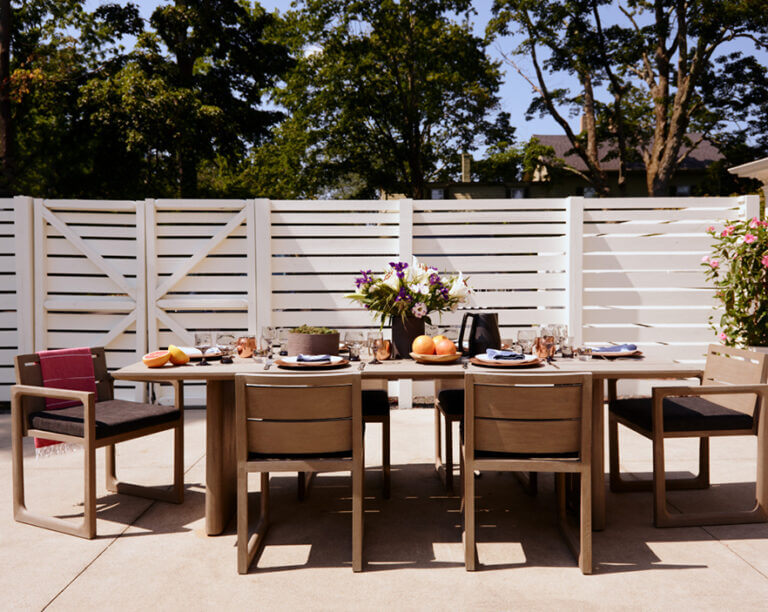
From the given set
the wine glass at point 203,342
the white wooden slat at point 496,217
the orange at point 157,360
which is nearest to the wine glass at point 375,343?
the wine glass at point 203,342

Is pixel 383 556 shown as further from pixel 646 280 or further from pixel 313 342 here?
pixel 646 280

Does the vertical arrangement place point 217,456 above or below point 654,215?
below


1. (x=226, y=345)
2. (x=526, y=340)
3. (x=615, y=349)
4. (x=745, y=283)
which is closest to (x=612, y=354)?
(x=615, y=349)

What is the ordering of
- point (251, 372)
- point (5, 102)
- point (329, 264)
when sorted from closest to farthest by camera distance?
point (251, 372), point (329, 264), point (5, 102)

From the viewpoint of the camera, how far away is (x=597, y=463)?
272 centimetres

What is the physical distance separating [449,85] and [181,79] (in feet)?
23.0

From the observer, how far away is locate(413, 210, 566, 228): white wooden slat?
5.39 m

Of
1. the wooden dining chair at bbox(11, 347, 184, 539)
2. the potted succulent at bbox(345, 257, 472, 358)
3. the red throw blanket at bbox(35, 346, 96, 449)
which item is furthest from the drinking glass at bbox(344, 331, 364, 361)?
the red throw blanket at bbox(35, 346, 96, 449)

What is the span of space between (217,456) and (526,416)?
1.39m

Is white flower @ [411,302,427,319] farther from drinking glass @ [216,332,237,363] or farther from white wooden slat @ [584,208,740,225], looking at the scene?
white wooden slat @ [584,208,740,225]

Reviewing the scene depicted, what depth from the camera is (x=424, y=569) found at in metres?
2.37

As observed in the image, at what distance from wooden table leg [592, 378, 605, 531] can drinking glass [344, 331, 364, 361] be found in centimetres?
113

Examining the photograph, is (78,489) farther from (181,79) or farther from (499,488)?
(181,79)

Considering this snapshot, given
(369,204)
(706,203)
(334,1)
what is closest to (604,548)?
(369,204)
